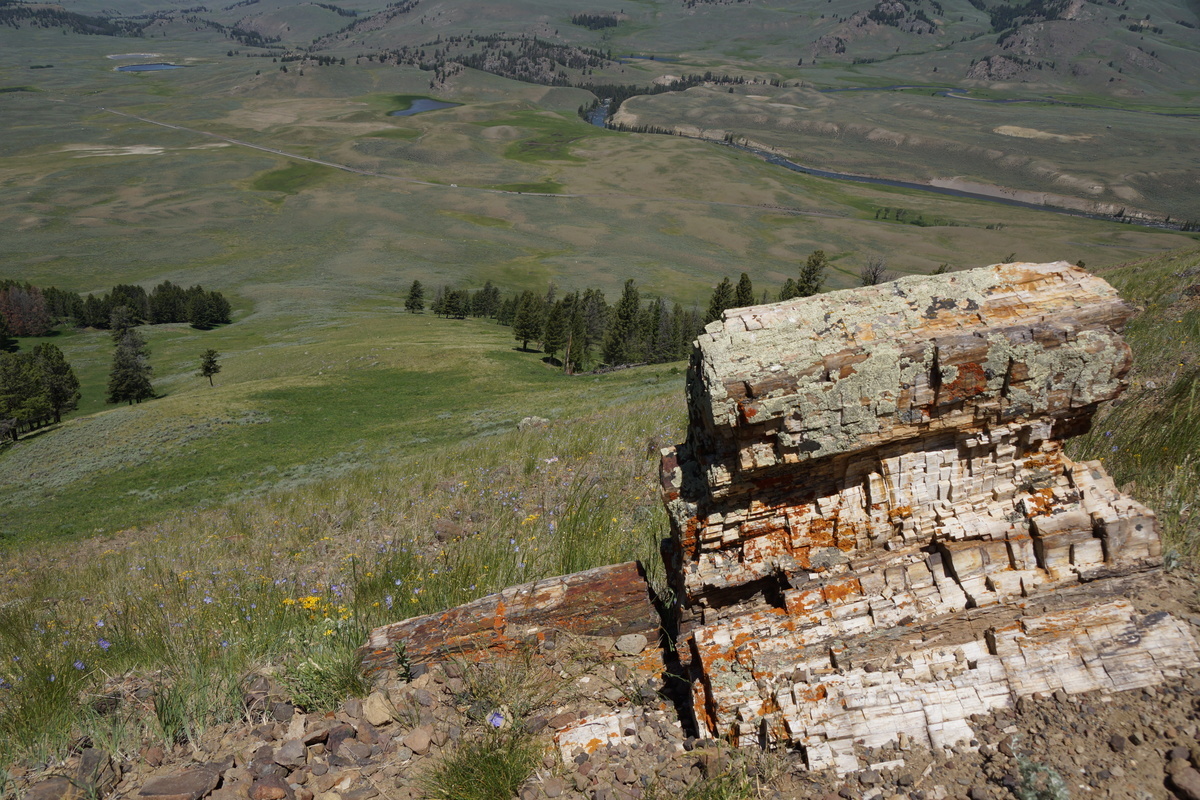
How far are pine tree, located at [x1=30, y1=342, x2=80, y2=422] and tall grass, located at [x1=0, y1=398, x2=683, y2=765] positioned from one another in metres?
67.4

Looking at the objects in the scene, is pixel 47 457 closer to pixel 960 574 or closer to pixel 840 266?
pixel 960 574

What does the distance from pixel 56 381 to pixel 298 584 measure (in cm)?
8067

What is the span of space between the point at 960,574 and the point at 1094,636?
0.69 m

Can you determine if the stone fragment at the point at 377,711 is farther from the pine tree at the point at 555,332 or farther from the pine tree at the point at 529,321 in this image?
the pine tree at the point at 529,321

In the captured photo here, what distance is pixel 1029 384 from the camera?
3.86 m

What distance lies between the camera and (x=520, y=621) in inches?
194

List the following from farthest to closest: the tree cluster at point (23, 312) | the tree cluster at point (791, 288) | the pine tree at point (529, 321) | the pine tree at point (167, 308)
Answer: the pine tree at point (167, 308) → the tree cluster at point (23, 312) → the pine tree at point (529, 321) → the tree cluster at point (791, 288)

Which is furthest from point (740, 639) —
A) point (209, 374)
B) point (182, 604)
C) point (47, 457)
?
point (209, 374)

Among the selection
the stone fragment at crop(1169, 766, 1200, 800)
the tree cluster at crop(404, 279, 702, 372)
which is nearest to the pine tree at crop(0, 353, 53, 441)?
the tree cluster at crop(404, 279, 702, 372)

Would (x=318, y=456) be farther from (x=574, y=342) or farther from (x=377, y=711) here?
(x=574, y=342)

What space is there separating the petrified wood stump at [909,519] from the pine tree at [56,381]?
82211 mm

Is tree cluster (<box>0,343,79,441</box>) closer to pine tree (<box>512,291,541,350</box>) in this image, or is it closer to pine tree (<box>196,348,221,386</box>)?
pine tree (<box>196,348,221,386</box>)

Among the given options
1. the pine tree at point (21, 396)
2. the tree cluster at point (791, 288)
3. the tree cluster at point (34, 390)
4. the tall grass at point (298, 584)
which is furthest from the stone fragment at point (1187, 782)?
the pine tree at point (21, 396)

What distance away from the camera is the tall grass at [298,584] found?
14.2ft
